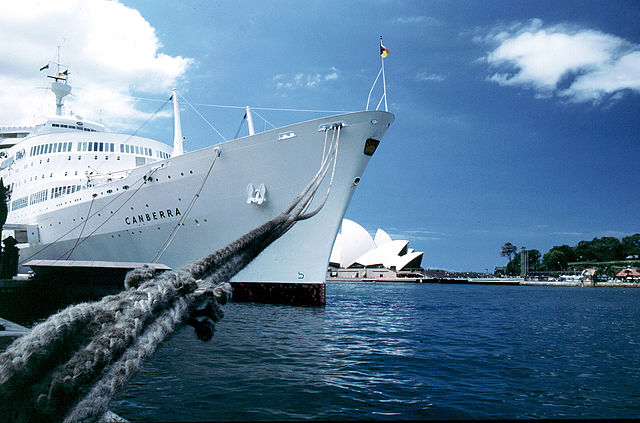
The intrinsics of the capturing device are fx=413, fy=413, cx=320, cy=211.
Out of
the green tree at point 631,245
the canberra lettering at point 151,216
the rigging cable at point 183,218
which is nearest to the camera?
the rigging cable at point 183,218

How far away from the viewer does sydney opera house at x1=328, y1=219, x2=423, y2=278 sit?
305ft

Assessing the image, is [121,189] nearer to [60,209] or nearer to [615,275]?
[60,209]

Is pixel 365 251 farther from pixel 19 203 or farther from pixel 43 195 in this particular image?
pixel 43 195

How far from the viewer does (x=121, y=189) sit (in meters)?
17.7

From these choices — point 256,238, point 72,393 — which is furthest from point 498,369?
point 72,393

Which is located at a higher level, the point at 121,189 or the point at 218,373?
the point at 121,189

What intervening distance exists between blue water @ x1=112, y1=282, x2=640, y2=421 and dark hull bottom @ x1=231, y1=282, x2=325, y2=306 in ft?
13.0

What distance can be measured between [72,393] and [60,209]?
2174cm

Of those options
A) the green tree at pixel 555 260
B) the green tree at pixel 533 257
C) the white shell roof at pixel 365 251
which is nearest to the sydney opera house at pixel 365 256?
the white shell roof at pixel 365 251

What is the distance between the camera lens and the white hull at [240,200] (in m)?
15.2

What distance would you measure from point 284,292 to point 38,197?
51.8 ft

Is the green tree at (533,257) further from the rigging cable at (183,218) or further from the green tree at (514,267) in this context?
the rigging cable at (183,218)

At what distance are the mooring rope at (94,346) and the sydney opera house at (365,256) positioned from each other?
88049 millimetres

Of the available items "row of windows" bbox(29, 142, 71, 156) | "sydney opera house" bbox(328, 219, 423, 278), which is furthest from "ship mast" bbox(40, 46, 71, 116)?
"sydney opera house" bbox(328, 219, 423, 278)
